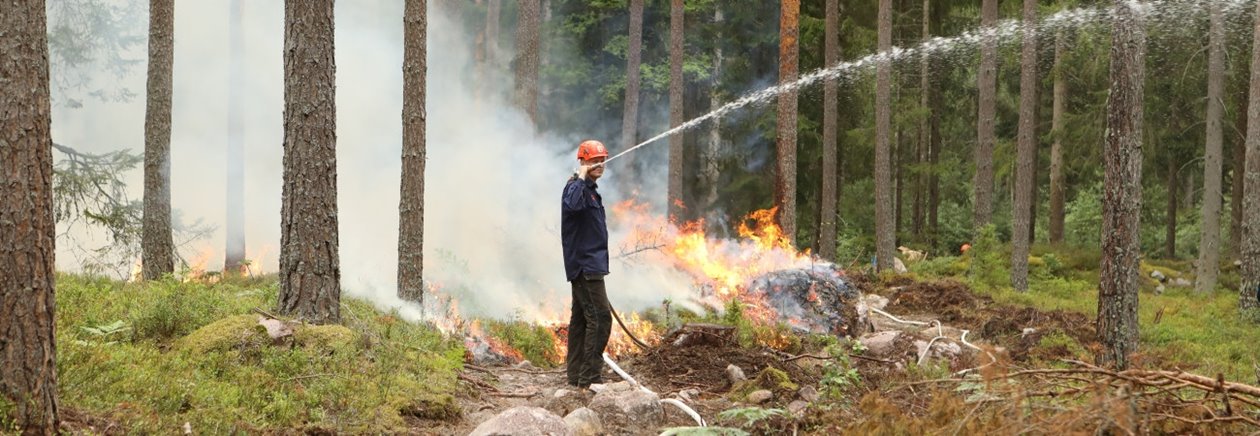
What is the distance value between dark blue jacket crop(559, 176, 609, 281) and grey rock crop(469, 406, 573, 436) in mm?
2318

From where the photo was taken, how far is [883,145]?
2264 cm

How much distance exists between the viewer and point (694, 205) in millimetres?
28031

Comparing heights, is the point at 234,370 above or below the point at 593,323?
below

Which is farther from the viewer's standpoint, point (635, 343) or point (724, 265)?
point (724, 265)

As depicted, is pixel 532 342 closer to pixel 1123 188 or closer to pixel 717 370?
pixel 717 370

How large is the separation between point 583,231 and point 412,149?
3.99 meters

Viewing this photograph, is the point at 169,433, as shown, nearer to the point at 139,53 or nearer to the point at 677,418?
the point at 677,418

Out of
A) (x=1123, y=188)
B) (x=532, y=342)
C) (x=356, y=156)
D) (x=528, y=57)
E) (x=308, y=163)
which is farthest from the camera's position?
(x=528, y=57)

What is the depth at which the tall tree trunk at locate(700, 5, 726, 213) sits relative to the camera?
27641 millimetres

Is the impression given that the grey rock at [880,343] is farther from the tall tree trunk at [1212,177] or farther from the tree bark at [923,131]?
the tree bark at [923,131]

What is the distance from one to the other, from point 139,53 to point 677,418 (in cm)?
2507

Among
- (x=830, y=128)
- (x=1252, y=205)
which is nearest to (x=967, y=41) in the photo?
(x=830, y=128)

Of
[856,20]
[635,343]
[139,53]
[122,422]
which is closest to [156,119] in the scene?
[635,343]

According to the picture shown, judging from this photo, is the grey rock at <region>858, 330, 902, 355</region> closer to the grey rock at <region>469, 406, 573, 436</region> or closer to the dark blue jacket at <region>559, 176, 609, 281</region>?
the dark blue jacket at <region>559, 176, 609, 281</region>
